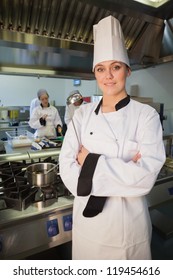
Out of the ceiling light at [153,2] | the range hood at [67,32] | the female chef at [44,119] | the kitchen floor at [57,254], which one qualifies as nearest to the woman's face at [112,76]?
the range hood at [67,32]

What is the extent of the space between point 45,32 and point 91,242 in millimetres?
1121

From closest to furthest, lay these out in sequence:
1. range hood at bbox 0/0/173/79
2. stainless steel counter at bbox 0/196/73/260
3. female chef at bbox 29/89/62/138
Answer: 1. stainless steel counter at bbox 0/196/73/260
2. range hood at bbox 0/0/173/79
3. female chef at bbox 29/89/62/138

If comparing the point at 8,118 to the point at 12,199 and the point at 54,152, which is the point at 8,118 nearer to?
the point at 54,152

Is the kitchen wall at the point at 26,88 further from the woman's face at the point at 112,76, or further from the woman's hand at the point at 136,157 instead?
the woman's hand at the point at 136,157

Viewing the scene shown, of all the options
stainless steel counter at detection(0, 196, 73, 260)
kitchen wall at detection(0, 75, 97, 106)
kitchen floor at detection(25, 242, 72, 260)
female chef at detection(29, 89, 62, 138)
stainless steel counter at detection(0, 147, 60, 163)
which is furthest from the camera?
kitchen wall at detection(0, 75, 97, 106)

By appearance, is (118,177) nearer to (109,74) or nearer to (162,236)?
(109,74)

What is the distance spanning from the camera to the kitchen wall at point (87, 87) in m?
1.79

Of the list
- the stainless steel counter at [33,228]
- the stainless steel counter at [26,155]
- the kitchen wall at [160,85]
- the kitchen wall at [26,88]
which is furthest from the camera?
the kitchen wall at [26,88]

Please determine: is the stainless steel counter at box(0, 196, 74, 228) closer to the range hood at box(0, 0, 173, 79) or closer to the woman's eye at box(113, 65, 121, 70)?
the woman's eye at box(113, 65, 121, 70)

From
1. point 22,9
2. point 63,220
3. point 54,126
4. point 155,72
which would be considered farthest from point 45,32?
point 54,126

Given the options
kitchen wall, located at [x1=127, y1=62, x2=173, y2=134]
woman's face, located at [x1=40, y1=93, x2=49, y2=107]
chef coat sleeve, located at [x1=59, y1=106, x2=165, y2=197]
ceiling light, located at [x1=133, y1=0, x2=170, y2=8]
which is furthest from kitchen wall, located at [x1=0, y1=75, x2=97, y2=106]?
chef coat sleeve, located at [x1=59, y1=106, x2=165, y2=197]

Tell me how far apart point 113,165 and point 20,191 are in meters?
0.46

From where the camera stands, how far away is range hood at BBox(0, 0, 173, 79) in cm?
100

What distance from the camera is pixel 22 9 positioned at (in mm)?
1003
